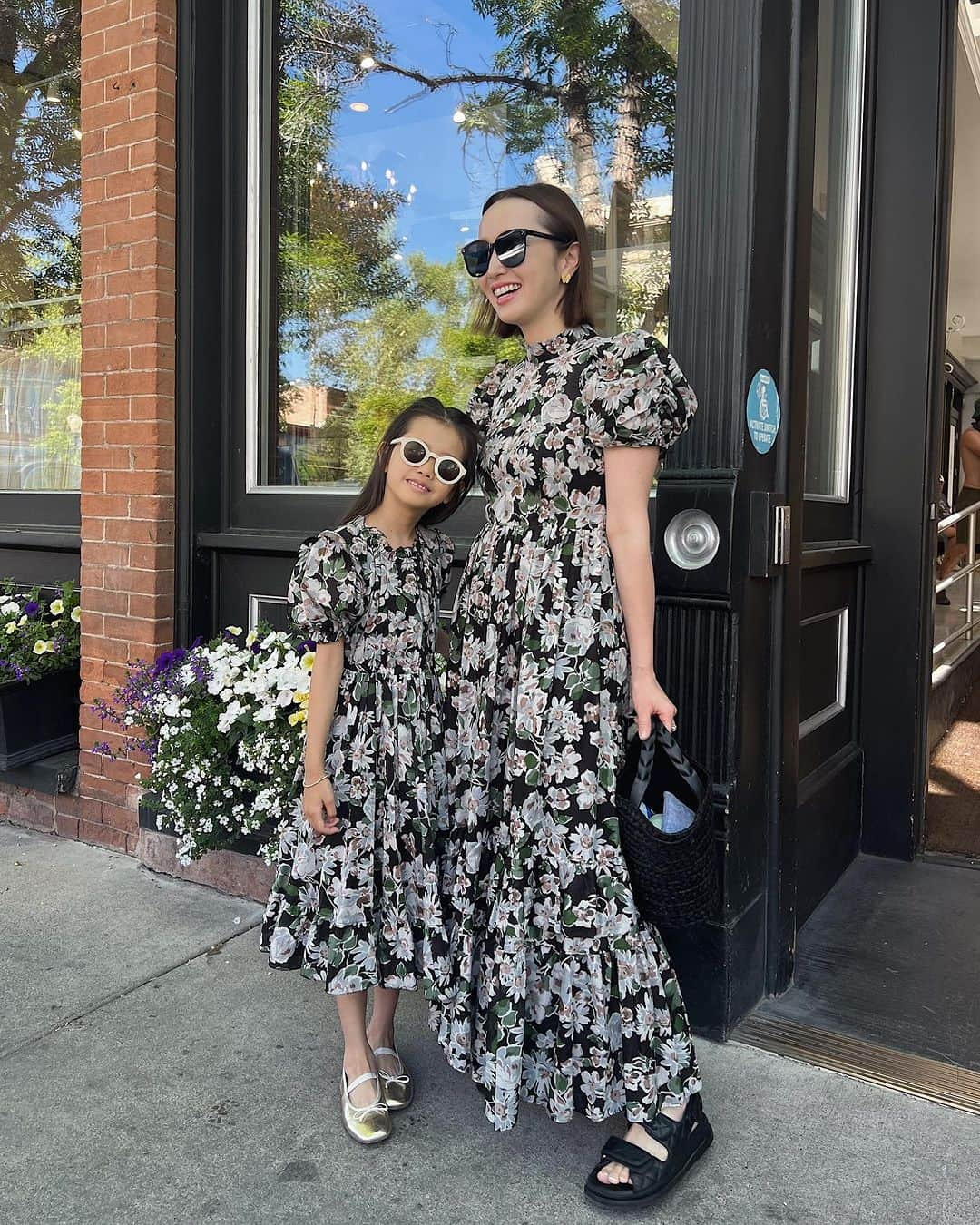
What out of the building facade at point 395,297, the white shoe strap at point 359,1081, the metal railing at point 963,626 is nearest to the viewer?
the white shoe strap at point 359,1081

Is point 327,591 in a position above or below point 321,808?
above

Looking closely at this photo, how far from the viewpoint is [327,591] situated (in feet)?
6.47

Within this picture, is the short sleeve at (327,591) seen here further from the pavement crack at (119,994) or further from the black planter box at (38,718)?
the black planter box at (38,718)

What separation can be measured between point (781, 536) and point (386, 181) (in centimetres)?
230

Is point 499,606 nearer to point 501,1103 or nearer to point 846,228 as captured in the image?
point 501,1103

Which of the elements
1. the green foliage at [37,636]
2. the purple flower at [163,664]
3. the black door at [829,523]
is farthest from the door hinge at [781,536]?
the green foliage at [37,636]

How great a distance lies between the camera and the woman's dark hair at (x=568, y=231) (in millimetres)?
1974

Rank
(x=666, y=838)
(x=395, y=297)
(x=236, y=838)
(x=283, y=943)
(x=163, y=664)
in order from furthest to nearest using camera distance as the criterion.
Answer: (x=395, y=297), (x=163, y=664), (x=236, y=838), (x=283, y=943), (x=666, y=838)

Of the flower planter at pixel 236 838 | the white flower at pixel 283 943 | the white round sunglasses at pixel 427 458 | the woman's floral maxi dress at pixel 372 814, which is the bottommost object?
the flower planter at pixel 236 838

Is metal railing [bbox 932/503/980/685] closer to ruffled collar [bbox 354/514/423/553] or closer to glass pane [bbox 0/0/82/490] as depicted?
ruffled collar [bbox 354/514/423/553]

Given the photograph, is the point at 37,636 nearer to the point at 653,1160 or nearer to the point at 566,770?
the point at 566,770

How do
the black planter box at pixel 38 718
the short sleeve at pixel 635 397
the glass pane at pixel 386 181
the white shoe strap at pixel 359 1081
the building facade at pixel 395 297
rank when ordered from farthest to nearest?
the black planter box at pixel 38 718 → the glass pane at pixel 386 181 → the building facade at pixel 395 297 → the white shoe strap at pixel 359 1081 → the short sleeve at pixel 635 397

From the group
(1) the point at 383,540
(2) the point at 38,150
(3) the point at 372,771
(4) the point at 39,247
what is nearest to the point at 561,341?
(1) the point at 383,540

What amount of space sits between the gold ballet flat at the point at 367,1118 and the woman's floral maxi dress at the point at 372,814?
0.70ft
